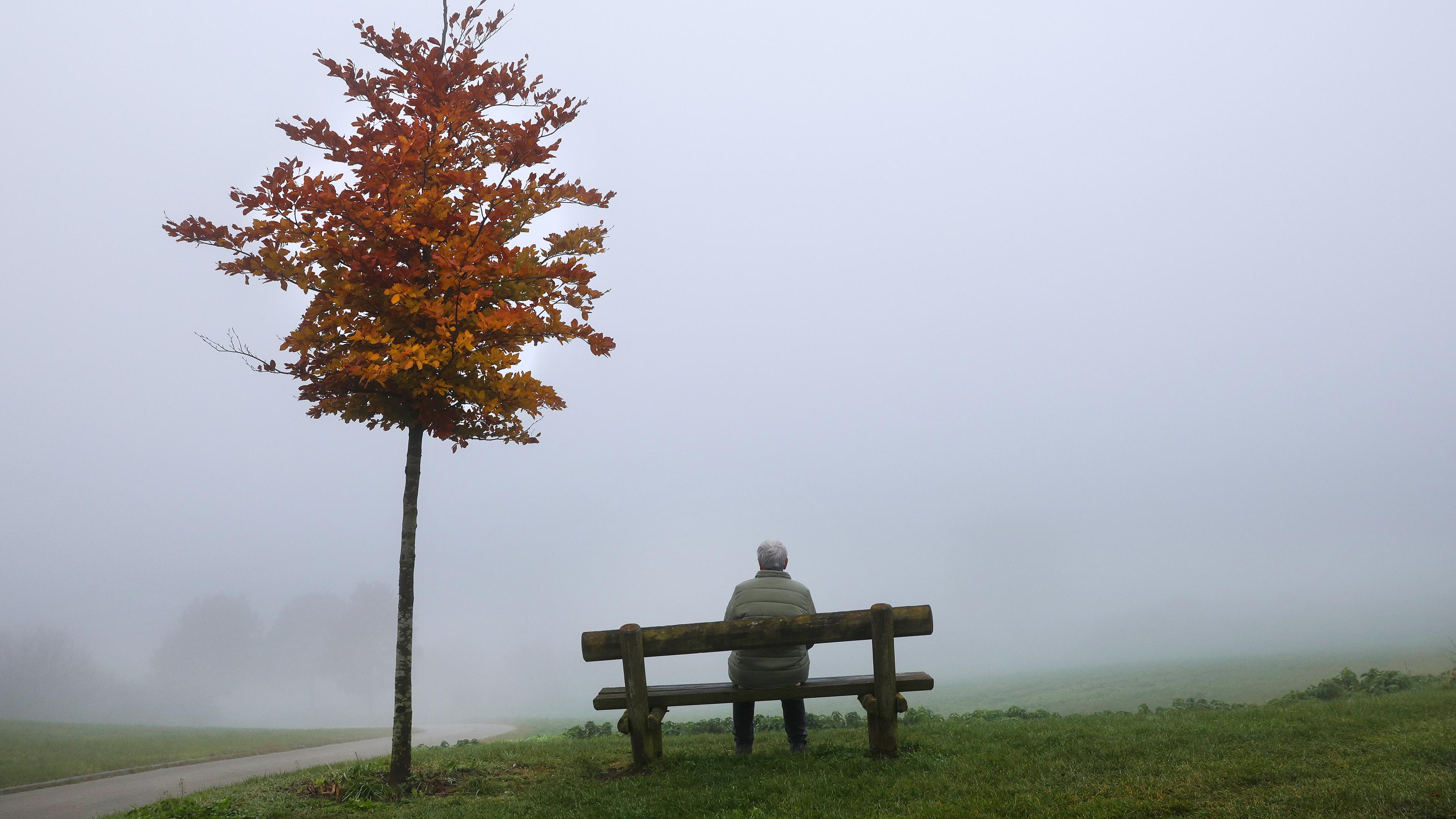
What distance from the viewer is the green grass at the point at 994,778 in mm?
5465

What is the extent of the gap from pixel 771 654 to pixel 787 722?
45.1 inches

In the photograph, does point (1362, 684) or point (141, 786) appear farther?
point (1362, 684)

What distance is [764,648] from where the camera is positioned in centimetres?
725

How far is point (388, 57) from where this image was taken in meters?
9.92

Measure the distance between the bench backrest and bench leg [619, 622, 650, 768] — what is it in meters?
0.08

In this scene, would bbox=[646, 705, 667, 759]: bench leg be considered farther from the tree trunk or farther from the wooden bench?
the tree trunk

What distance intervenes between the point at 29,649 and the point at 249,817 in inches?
1919

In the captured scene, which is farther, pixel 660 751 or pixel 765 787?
pixel 660 751

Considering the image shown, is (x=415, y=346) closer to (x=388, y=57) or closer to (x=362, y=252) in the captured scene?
(x=362, y=252)

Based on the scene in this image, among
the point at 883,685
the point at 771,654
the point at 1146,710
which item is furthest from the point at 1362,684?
the point at 771,654

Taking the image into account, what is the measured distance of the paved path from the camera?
9086 mm

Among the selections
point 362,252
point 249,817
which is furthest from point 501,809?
point 362,252

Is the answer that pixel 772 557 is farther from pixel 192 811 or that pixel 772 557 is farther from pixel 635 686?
pixel 192 811

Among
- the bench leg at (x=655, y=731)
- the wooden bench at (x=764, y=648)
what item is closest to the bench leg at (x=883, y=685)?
the wooden bench at (x=764, y=648)
